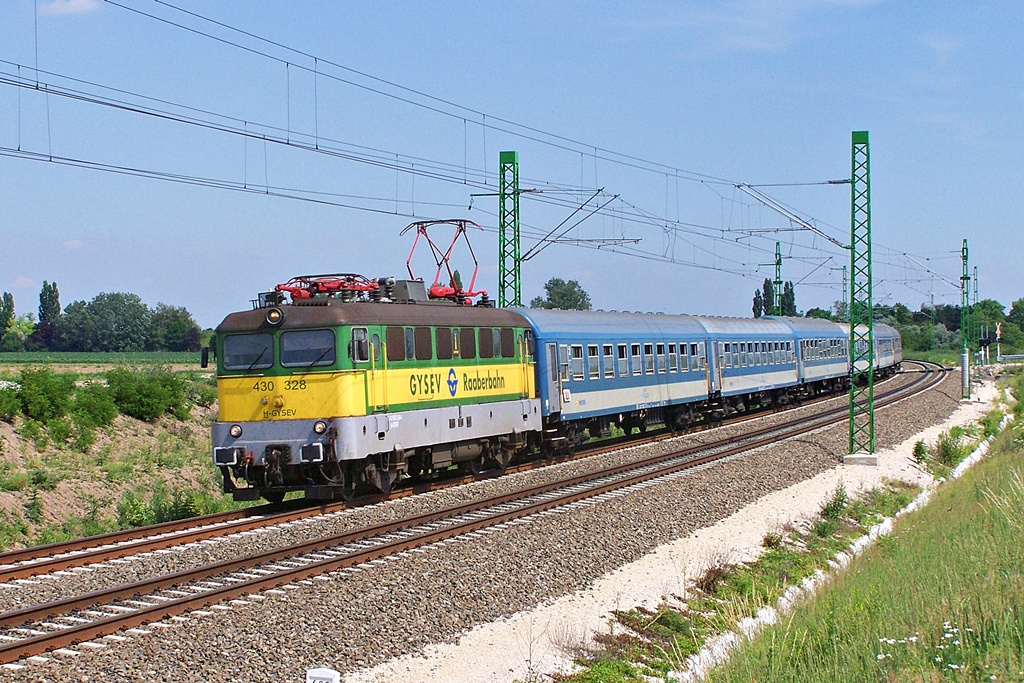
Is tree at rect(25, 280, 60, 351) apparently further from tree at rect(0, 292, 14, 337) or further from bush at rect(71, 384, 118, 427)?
bush at rect(71, 384, 118, 427)

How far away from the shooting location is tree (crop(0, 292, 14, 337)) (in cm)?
11400

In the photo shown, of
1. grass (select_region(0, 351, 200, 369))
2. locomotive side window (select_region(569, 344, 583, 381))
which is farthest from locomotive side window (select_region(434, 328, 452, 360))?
grass (select_region(0, 351, 200, 369))

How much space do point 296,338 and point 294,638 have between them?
8.00m

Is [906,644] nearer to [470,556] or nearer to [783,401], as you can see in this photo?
[470,556]

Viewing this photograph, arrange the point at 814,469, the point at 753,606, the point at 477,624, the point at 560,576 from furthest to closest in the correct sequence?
the point at 814,469, the point at 560,576, the point at 753,606, the point at 477,624

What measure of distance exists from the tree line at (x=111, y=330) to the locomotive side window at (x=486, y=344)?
80987mm

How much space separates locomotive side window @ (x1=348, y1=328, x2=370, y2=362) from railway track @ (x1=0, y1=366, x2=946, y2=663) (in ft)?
8.91

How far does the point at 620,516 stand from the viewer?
16.4 meters

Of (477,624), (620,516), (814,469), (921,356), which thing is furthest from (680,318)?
(921,356)


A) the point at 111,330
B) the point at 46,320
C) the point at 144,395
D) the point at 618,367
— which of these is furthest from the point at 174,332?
the point at 618,367

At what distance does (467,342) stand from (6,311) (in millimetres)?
108723

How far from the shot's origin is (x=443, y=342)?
19.3m

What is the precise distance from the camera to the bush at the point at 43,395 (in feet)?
89.8

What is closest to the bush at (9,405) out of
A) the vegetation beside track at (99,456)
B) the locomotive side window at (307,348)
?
the vegetation beside track at (99,456)
